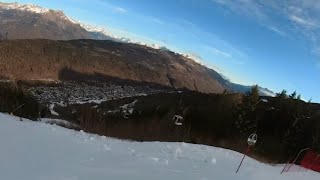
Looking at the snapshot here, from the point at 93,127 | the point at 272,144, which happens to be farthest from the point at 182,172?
the point at 272,144

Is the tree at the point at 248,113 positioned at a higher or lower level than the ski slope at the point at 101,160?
lower

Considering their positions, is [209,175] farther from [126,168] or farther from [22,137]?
[22,137]

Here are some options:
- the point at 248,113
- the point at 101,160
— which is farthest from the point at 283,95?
the point at 101,160

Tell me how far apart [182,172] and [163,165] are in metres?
0.68

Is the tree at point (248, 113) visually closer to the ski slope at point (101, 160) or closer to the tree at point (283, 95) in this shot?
the tree at point (283, 95)

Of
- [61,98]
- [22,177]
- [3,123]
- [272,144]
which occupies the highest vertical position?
[22,177]

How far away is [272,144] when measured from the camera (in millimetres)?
37875

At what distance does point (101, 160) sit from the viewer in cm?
1031

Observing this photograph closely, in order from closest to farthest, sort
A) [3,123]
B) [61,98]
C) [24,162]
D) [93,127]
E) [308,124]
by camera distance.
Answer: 1. [24,162]
2. [3,123]
3. [93,127]
4. [308,124]
5. [61,98]

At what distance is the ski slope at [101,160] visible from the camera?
28.0 ft

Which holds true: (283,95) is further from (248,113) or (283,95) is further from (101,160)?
(101,160)

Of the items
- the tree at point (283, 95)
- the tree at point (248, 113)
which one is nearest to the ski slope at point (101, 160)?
the tree at point (248, 113)

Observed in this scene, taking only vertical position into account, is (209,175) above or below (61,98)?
above

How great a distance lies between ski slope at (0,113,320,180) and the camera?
336 inches
